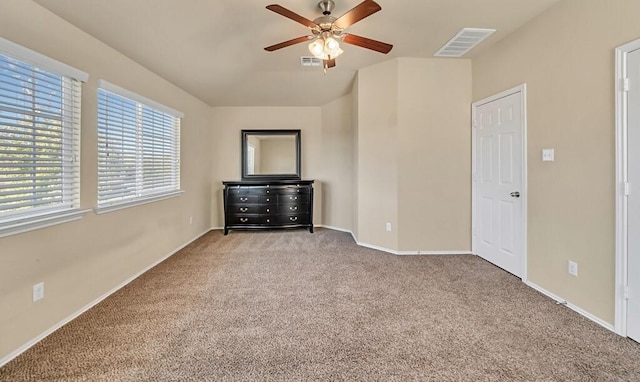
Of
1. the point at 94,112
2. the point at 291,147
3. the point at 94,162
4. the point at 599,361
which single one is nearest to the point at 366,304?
the point at 599,361

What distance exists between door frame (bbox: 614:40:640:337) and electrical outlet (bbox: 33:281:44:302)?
4142mm

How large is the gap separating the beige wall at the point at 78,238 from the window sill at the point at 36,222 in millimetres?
47

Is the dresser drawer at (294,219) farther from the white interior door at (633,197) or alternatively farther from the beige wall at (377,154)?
the white interior door at (633,197)

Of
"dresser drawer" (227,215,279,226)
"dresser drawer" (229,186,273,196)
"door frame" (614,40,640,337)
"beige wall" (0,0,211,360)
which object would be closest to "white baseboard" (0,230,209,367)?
"beige wall" (0,0,211,360)

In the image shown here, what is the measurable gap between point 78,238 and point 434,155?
400cm

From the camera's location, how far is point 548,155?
2654 mm

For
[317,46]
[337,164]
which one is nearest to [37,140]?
[317,46]

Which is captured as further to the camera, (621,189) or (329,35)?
(329,35)

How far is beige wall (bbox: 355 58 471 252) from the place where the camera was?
3.82 meters

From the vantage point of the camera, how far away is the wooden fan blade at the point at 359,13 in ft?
6.38

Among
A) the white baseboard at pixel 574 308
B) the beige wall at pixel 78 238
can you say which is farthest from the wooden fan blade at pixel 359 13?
the white baseboard at pixel 574 308

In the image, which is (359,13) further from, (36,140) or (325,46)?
(36,140)

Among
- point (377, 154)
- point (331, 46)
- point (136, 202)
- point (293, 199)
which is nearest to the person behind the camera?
point (331, 46)

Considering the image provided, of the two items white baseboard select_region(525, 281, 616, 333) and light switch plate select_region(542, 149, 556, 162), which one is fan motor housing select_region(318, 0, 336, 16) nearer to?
light switch plate select_region(542, 149, 556, 162)
